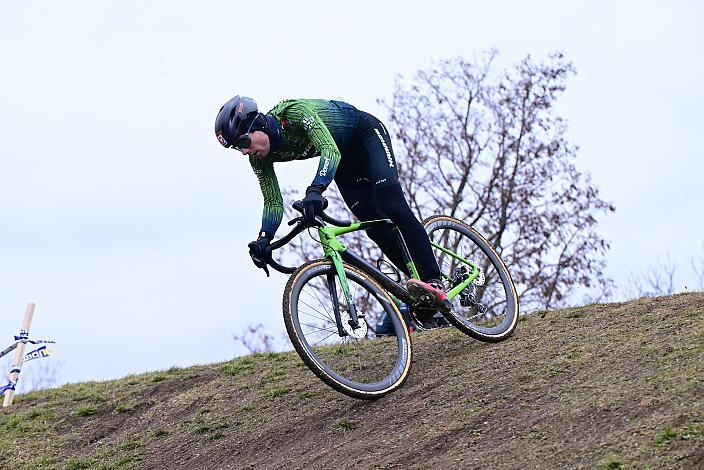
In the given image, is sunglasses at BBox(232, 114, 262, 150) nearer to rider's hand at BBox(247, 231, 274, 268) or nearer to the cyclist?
the cyclist

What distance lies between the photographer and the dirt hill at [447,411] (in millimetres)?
5609

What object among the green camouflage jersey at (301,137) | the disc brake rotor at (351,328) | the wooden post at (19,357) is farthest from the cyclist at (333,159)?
the wooden post at (19,357)

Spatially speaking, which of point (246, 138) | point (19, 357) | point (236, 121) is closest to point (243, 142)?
point (246, 138)

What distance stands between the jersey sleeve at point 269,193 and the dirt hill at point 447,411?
5.04ft

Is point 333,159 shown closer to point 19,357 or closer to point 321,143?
point 321,143

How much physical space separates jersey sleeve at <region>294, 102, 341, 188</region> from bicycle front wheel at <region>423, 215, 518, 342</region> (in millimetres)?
1624

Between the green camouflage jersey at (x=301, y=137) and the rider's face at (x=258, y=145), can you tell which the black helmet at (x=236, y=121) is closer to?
the rider's face at (x=258, y=145)

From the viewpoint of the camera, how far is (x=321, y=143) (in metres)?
7.29

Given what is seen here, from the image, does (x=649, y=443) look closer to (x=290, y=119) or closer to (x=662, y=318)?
(x=662, y=318)

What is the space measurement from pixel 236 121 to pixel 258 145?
255mm

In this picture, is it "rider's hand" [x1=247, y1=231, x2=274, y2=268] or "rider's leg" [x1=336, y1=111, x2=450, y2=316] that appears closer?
"rider's hand" [x1=247, y1=231, x2=274, y2=268]

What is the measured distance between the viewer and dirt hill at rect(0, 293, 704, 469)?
221 inches

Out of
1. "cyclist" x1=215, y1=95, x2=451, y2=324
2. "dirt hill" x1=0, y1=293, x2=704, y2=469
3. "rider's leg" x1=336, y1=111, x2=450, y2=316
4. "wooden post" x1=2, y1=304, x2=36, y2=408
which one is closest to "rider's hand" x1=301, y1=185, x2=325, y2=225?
"cyclist" x1=215, y1=95, x2=451, y2=324

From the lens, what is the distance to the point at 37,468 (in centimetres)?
874
